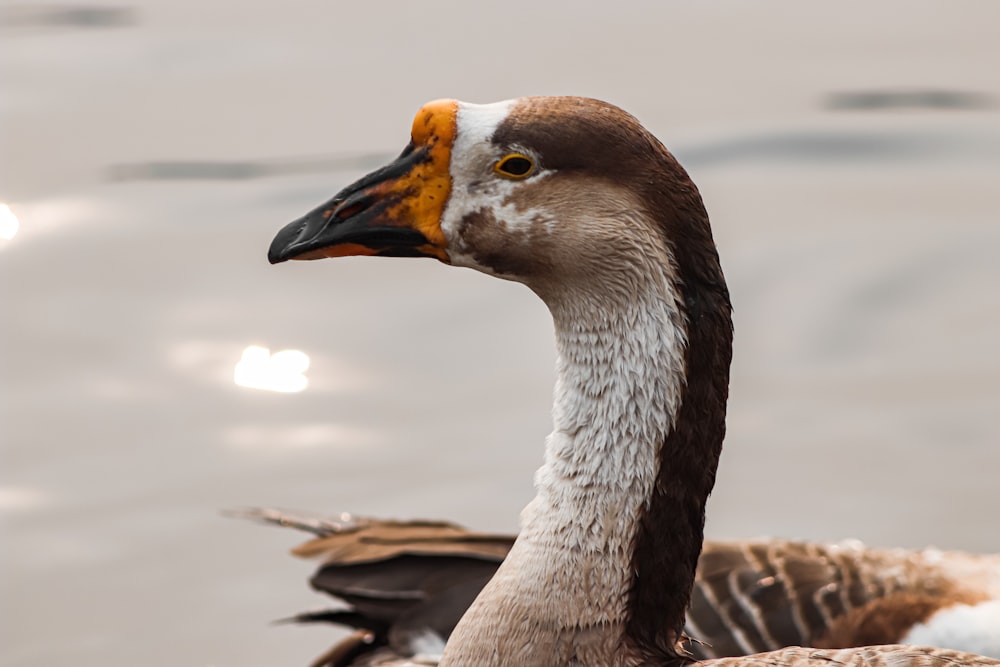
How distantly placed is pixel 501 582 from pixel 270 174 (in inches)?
186

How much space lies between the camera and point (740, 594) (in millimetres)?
4344

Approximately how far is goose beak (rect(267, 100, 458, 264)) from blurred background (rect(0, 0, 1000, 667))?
2237 millimetres

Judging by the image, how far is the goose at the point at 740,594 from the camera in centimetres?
429

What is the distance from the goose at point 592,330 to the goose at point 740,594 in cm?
109

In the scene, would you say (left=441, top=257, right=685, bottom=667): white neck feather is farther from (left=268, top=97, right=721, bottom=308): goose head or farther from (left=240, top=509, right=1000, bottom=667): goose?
(left=240, top=509, right=1000, bottom=667): goose

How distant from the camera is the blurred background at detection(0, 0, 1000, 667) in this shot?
5.61 m

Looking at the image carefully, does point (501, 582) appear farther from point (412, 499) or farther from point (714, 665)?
point (412, 499)

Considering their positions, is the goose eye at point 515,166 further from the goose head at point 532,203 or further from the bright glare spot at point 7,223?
the bright glare spot at point 7,223

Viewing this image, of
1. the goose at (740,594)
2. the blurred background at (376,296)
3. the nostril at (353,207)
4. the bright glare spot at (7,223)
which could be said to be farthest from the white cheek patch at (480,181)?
the bright glare spot at (7,223)

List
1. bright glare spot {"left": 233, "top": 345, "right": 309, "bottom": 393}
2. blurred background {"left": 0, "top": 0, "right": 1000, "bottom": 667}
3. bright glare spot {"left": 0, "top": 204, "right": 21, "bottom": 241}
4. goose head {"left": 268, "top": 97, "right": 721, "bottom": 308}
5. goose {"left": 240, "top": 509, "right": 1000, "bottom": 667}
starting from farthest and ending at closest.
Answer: bright glare spot {"left": 0, "top": 204, "right": 21, "bottom": 241}, bright glare spot {"left": 233, "top": 345, "right": 309, "bottom": 393}, blurred background {"left": 0, "top": 0, "right": 1000, "bottom": 667}, goose {"left": 240, "top": 509, "right": 1000, "bottom": 667}, goose head {"left": 268, "top": 97, "right": 721, "bottom": 308}

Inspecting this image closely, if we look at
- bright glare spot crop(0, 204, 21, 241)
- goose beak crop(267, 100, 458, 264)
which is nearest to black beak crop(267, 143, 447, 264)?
goose beak crop(267, 100, 458, 264)

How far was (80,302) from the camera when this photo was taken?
668 cm

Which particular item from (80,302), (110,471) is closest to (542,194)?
(110,471)

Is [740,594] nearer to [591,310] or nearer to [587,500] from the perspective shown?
[587,500]
